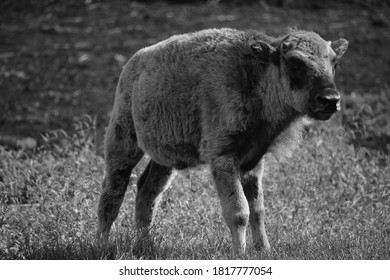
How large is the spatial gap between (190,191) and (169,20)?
10173 millimetres

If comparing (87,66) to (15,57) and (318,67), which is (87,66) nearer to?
(15,57)

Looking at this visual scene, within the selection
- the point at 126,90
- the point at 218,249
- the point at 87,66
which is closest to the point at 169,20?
the point at 87,66

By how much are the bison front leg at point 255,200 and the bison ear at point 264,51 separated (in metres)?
1.16

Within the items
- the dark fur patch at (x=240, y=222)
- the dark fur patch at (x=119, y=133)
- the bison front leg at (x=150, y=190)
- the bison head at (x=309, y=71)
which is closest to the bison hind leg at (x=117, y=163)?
the dark fur patch at (x=119, y=133)

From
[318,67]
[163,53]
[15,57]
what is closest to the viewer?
[318,67]

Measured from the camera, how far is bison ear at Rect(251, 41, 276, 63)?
7.12 m

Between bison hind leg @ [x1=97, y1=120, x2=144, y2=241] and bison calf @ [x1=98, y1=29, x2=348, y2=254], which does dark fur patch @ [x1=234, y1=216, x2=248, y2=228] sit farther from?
bison hind leg @ [x1=97, y1=120, x2=144, y2=241]

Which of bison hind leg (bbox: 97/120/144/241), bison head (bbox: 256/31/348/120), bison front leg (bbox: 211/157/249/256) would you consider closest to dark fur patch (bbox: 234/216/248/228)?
bison front leg (bbox: 211/157/249/256)

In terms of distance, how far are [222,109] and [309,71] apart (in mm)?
956

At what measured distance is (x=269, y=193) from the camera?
9719mm

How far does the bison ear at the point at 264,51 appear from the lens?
7115 millimetres

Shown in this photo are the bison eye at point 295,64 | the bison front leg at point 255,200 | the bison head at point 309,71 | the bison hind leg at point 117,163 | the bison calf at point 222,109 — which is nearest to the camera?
the bison head at point 309,71

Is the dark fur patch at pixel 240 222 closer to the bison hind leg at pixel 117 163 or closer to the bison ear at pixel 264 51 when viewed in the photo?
the bison ear at pixel 264 51

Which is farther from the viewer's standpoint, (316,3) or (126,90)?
(316,3)
